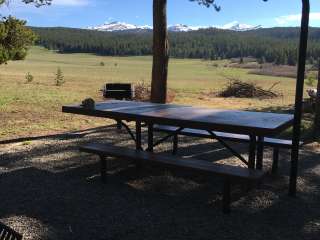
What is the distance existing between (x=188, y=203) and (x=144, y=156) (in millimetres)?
808

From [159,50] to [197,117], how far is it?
565 centimetres

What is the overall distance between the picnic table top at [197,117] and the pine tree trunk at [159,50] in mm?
4244

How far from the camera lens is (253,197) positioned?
549 centimetres

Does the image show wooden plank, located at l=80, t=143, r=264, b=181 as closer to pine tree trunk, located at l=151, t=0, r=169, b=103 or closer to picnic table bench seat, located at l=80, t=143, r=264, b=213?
picnic table bench seat, located at l=80, t=143, r=264, b=213

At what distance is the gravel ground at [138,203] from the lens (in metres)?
4.45

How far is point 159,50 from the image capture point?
36.0 ft

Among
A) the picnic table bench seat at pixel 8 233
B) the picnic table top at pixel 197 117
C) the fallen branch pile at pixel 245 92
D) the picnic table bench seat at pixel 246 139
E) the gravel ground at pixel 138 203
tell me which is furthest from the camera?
the fallen branch pile at pixel 245 92

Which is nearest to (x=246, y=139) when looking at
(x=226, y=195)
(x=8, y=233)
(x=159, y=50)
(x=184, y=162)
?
(x=184, y=162)

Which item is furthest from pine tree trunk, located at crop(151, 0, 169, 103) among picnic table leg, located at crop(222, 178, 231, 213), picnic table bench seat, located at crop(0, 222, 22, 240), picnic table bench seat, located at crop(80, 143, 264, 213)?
picnic table bench seat, located at crop(0, 222, 22, 240)

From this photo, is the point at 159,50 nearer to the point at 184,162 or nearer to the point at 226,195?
the point at 184,162

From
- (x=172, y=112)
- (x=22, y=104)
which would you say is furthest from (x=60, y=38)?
(x=172, y=112)

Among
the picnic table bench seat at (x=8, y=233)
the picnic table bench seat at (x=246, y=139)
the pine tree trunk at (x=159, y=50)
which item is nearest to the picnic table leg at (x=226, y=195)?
the picnic table bench seat at (x=246, y=139)

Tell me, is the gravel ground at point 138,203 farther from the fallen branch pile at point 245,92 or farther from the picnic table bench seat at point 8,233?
the fallen branch pile at point 245,92

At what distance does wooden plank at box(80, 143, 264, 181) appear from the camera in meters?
4.84
